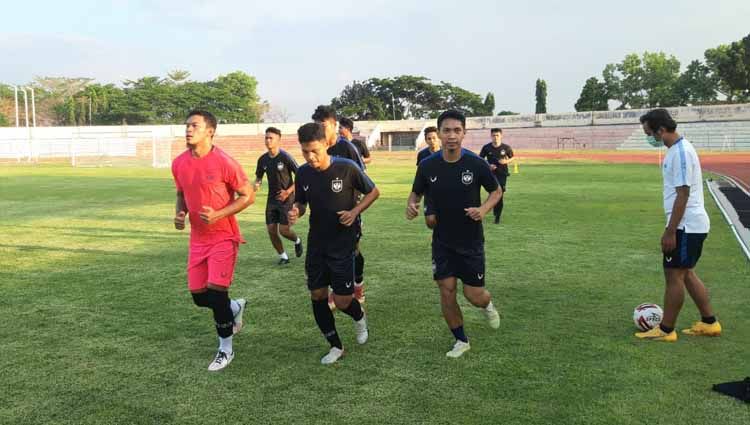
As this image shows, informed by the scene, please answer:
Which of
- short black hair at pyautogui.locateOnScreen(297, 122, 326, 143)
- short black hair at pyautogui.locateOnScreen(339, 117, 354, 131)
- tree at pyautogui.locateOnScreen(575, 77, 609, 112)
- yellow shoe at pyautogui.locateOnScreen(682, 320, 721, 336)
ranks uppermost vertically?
tree at pyautogui.locateOnScreen(575, 77, 609, 112)

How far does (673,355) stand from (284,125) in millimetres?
79529

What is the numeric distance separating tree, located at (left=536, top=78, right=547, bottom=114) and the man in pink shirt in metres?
90.3

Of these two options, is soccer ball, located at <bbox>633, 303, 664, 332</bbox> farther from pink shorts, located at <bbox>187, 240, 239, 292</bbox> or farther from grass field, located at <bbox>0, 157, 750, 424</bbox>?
pink shorts, located at <bbox>187, 240, 239, 292</bbox>

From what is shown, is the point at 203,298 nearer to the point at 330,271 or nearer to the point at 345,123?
the point at 330,271

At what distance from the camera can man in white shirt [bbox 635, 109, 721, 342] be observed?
5.02 meters

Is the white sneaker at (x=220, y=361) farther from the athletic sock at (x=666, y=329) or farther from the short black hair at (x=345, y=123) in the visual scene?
the short black hair at (x=345, y=123)

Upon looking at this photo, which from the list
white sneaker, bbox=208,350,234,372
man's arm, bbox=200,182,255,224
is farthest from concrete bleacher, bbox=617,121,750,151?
white sneaker, bbox=208,350,234,372

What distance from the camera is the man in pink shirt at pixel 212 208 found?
191 inches

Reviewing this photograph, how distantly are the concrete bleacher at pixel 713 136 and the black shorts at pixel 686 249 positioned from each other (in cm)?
5374

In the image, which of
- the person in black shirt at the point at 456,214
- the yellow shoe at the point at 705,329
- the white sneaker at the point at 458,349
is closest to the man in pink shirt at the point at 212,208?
the person in black shirt at the point at 456,214

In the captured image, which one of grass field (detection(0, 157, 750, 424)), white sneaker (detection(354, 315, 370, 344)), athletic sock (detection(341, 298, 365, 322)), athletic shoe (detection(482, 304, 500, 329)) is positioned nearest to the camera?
grass field (detection(0, 157, 750, 424))

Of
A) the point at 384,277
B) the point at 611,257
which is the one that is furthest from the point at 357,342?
the point at 611,257

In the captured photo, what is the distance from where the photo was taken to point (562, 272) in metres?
8.26

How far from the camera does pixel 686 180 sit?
497 cm
